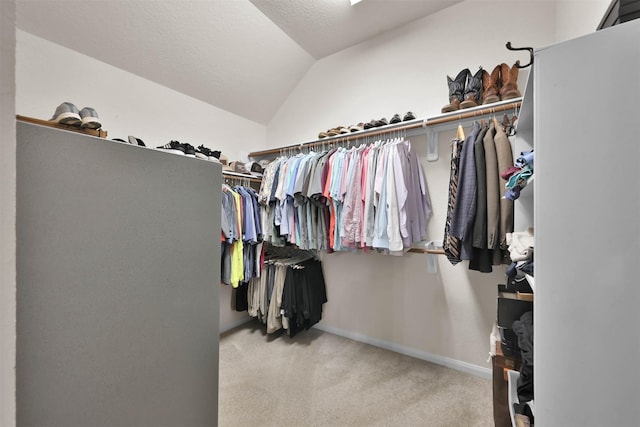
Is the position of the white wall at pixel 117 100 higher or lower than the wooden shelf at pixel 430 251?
higher

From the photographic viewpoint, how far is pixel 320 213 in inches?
85.6

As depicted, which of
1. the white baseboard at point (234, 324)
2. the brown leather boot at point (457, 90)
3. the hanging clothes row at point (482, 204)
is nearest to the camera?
the hanging clothes row at point (482, 204)

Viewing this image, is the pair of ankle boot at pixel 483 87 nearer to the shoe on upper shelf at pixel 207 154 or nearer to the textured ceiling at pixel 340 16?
the textured ceiling at pixel 340 16

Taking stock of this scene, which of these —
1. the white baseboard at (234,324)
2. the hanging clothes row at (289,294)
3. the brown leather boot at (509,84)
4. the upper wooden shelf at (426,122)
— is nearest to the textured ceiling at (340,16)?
the brown leather boot at (509,84)

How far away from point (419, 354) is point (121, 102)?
3.16m

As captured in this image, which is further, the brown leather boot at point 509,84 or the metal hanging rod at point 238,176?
the metal hanging rod at point 238,176

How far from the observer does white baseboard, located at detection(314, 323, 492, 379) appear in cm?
190

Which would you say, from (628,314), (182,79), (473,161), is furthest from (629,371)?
(182,79)

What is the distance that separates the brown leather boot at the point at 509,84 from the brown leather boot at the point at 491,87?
0.03m

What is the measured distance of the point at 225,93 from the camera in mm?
2576

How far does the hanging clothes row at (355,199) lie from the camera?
1785mm

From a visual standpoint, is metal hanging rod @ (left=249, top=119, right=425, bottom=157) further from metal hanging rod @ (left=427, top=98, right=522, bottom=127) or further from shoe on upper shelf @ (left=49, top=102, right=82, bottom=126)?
shoe on upper shelf @ (left=49, top=102, right=82, bottom=126)

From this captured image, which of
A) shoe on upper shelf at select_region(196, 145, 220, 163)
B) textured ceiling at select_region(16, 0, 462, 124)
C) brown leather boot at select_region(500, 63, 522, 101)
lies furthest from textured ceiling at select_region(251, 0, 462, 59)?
shoe on upper shelf at select_region(196, 145, 220, 163)

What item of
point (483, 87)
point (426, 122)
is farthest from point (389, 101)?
point (483, 87)
